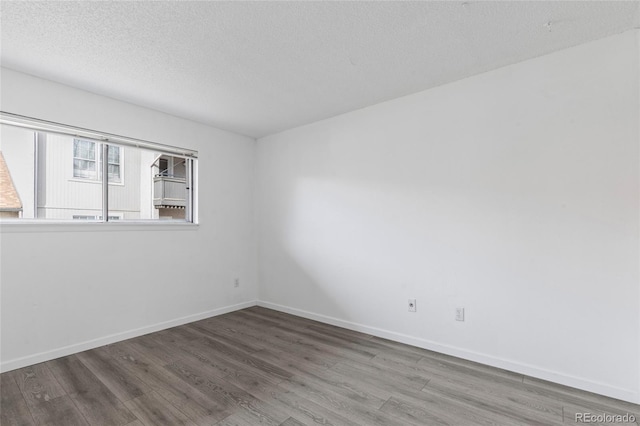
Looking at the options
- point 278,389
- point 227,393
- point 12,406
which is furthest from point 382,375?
point 12,406

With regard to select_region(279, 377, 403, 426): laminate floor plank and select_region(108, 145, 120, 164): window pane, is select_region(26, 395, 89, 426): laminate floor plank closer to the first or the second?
select_region(279, 377, 403, 426): laminate floor plank

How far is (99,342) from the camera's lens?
298 centimetres

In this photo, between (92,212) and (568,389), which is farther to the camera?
(92,212)

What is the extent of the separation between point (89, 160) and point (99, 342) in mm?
1778

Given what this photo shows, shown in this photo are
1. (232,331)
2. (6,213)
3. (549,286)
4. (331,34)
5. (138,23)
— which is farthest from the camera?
(232,331)

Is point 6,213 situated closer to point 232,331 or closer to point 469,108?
point 232,331

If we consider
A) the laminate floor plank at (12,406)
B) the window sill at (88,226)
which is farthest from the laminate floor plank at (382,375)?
the window sill at (88,226)

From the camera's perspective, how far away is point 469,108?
2.72m

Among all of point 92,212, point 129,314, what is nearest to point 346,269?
point 129,314

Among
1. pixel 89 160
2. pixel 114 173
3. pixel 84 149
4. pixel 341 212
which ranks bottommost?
pixel 341 212

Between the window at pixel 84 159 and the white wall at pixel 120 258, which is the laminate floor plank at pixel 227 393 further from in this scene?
the window at pixel 84 159

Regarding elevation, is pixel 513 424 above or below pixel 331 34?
below

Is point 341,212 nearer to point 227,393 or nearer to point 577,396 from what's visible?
point 227,393

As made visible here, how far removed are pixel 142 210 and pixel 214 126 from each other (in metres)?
1.37
